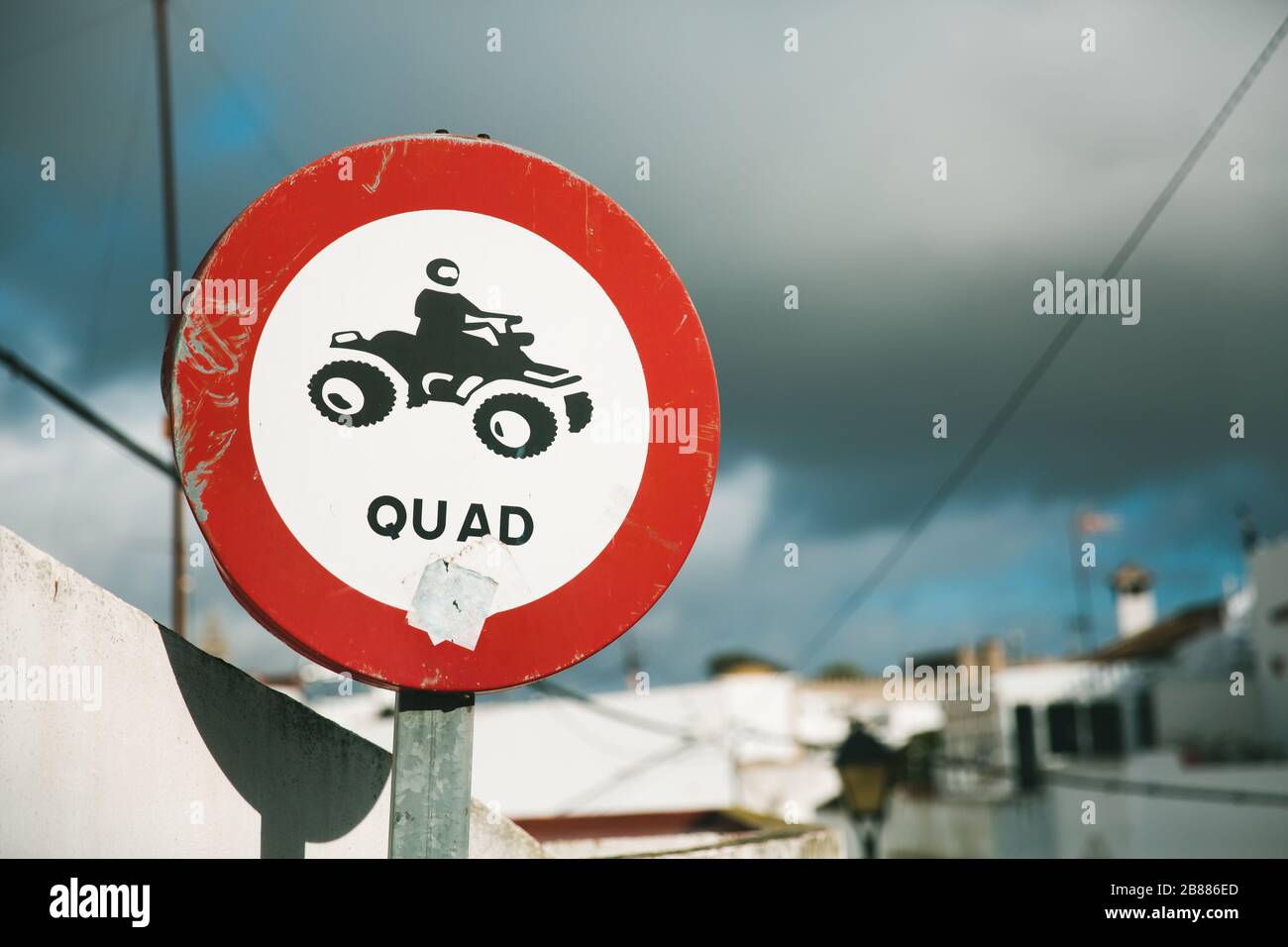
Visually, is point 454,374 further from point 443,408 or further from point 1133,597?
point 1133,597

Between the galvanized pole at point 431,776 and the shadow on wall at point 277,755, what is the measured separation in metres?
0.53

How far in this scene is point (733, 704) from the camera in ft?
79.0

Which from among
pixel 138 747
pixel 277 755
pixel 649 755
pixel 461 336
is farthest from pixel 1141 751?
pixel 461 336

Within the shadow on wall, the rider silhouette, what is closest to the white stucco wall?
the shadow on wall

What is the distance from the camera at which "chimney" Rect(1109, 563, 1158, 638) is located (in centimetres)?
3544

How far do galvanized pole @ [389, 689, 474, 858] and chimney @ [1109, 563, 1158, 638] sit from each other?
36.9 m

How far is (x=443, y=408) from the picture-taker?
1.53 metres

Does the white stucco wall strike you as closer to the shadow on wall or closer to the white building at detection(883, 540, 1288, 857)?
the shadow on wall

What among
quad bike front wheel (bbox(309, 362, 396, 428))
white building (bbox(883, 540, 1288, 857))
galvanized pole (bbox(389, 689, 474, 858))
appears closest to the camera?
galvanized pole (bbox(389, 689, 474, 858))

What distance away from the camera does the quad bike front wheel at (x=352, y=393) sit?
4.93 feet

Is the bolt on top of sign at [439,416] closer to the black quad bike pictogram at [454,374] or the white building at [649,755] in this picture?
the black quad bike pictogram at [454,374]

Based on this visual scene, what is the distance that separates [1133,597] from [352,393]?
37.6m
